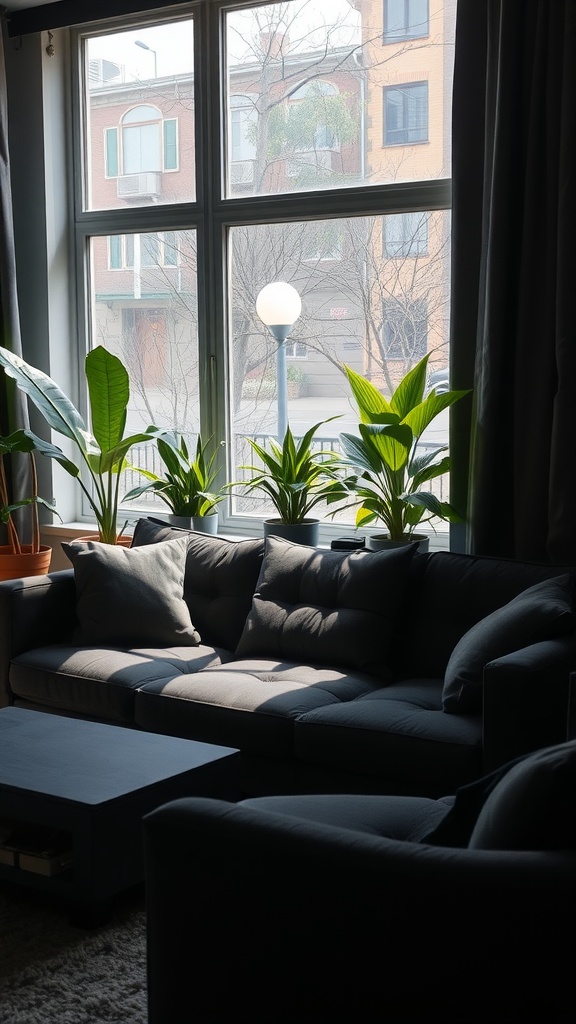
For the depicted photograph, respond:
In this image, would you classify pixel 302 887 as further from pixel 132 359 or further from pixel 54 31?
pixel 54 31

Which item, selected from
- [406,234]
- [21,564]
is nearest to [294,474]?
[406,234]

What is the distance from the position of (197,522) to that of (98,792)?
2118 millimetres

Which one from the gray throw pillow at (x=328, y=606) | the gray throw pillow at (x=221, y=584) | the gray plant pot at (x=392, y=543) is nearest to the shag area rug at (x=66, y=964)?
the gray throw pillow at (x=328, y=606)

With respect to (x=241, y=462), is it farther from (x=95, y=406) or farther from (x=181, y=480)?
(x=95, y=406)

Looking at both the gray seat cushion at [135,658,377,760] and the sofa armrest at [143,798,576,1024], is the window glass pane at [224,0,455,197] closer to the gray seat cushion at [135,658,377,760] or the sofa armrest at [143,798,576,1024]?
the gray seat cushion at [135,658,377,760]

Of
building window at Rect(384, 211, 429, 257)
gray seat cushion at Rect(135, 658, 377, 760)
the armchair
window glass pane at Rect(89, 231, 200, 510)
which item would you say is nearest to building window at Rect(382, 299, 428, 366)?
building window at Rect(384, 211, 429, 257)

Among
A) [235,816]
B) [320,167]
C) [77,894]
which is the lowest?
[77,894]

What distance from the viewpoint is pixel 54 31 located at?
5.16 m

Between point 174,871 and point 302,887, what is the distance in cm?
23

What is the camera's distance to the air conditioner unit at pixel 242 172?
4.68 meters

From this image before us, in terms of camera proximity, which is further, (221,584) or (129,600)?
(221,584)

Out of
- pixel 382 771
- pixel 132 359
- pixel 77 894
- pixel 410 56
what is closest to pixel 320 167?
pixel 410 56

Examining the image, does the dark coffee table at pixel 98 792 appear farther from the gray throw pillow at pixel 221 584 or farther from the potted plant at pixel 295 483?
the potted plant at pixel 295 483

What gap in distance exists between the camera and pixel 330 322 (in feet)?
14.9
